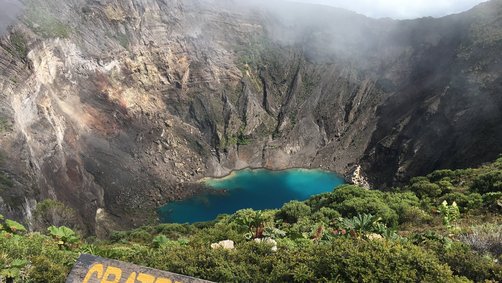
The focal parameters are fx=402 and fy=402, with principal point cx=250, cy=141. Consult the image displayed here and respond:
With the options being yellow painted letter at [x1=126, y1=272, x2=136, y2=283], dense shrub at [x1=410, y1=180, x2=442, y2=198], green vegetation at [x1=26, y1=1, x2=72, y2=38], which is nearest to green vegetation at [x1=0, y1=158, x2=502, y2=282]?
yellow painted letter at [x1=126, y1=272, x2=136, y2=283]

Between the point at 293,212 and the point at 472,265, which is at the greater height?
the point at 472,265

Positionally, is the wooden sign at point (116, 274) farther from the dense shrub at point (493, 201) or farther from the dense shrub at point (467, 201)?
the dense shrub at point (467, 201)

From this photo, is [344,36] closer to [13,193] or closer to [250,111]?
[250,111]

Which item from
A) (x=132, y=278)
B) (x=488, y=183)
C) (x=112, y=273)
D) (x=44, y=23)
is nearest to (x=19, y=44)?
(x=44, y=23)

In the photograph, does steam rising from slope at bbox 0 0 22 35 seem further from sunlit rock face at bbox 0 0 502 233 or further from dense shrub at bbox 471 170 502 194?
dense shrub at bbox 471 170 502 194

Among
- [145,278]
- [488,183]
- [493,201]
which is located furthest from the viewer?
Result: [488,183]

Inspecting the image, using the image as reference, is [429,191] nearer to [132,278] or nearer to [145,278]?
[145,278]
